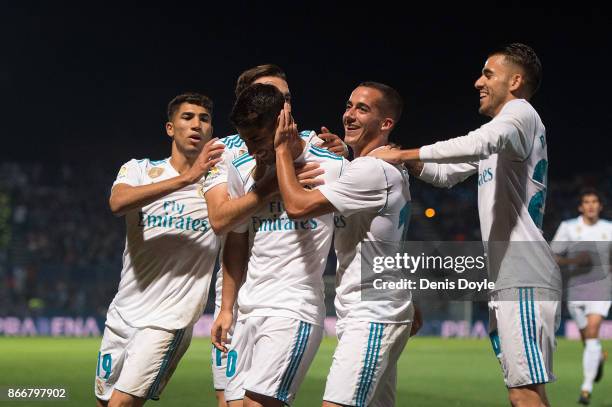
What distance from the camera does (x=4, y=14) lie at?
4881 cm

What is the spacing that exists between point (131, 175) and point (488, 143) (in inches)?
104

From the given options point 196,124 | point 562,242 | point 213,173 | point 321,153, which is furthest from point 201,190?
point 562,242

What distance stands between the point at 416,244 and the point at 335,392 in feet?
4.68

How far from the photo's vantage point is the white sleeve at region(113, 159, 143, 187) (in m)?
5.95

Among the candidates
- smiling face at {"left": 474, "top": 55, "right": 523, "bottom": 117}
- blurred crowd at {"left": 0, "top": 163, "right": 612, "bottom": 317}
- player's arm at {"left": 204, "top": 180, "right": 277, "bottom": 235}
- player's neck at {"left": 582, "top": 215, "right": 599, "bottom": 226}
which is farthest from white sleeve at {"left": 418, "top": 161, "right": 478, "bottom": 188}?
blurred crowd at {"left": 0, "top": 163, "right": 612, "bottom": 317}

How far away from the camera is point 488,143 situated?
14.2 ft

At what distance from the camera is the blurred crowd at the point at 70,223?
79.6ft

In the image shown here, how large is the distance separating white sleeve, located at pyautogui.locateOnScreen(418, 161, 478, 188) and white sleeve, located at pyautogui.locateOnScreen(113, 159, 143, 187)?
191 centimetres

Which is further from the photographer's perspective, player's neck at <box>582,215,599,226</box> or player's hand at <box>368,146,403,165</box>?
player's neck at <box>582,215,599,226</box>

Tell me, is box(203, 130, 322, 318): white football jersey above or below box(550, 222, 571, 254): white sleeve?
below

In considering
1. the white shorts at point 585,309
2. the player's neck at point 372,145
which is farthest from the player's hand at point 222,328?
the white shorts at point 585,309

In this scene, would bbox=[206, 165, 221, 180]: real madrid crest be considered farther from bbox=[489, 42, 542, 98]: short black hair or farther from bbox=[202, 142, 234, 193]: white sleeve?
bbox=[489, 42, 542, 98]: short black hair

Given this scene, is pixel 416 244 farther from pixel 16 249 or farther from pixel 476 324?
pixel 16 249

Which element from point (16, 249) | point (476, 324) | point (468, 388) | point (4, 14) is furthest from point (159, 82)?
point (468, 388)
